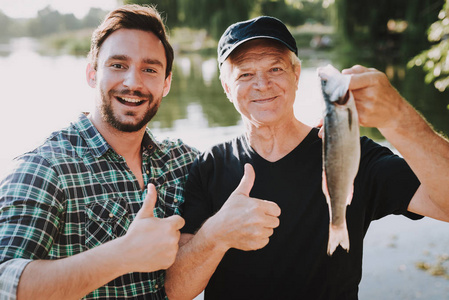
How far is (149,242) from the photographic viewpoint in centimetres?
198

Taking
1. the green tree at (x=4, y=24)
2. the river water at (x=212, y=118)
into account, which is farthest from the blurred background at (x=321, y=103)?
the green tree at (x=4, y=24)

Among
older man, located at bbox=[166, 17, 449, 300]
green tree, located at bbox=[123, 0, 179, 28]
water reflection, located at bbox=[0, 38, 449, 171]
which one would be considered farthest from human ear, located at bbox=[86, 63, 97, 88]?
green tree, located at bbox=[123, 0, 179, 28]

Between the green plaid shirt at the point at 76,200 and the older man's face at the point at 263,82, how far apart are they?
723mm

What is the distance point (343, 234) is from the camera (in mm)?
2129

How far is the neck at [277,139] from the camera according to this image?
2.80 metres

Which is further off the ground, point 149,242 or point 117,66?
point 117,66

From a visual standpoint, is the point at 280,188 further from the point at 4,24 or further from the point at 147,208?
the point at 4,24

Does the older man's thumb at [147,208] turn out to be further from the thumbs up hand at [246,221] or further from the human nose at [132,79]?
the human nose at [132,79]

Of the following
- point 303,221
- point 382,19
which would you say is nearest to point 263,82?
point 303,221

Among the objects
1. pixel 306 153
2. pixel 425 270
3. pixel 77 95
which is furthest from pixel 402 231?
pixel 77 95

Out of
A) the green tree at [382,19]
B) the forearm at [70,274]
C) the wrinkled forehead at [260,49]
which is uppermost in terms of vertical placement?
the green tree at [382,19]

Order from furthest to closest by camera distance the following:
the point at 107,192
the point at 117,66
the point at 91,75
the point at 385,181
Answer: the point at 91,75 → the point at 117,66 → the point at 107,192 → the point at 385,181

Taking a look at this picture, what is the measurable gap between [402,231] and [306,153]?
4.61 m

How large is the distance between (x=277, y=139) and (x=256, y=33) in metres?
0.72
